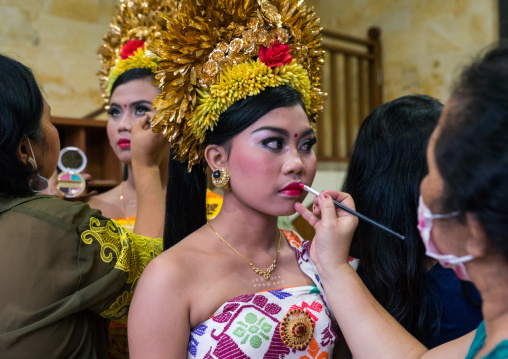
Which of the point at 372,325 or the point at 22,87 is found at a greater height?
the point at 22,87

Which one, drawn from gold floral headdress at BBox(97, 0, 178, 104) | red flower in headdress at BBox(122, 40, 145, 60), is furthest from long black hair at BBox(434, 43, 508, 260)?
red flower in headdress at BBox(122, 40, 145, 60)

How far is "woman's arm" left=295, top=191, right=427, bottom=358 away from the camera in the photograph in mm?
1076

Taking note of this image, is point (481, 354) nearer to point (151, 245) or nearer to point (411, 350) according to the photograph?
point (411, 350)

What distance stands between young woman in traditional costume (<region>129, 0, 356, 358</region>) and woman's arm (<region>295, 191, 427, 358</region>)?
14cm

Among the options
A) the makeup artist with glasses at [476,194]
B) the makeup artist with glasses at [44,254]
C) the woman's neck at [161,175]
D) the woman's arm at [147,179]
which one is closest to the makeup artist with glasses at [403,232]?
the makeup artist with glasses at [476,194]

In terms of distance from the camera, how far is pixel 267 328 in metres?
1.25

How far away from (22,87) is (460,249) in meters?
1.03

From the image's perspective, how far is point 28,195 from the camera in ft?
4.26

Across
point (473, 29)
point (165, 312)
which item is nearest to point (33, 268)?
point (165, 312)

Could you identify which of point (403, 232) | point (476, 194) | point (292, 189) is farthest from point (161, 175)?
point (476, 194)

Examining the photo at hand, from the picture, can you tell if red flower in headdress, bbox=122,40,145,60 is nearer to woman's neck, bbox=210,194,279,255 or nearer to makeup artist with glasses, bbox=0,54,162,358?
makeup artist with glasses, bbox=0,54,162,358

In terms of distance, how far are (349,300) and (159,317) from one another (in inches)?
15.9

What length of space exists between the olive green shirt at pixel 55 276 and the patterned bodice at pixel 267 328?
264 mm

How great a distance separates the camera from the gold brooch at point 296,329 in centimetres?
126
